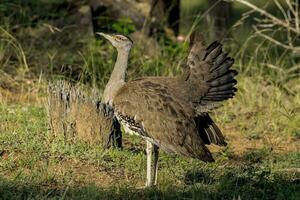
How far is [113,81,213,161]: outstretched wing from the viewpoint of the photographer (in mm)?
6262

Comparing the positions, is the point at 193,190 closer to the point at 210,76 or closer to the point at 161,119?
the point at 161,119

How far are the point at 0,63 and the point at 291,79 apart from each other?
4.00 m

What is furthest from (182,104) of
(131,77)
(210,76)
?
(131,77)

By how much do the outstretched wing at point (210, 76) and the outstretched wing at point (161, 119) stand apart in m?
0.19

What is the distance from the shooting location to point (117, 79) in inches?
281

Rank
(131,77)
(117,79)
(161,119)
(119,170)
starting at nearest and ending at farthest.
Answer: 1. (161,119)
2. (119,170)
3. (117,79)
4. (131,77)

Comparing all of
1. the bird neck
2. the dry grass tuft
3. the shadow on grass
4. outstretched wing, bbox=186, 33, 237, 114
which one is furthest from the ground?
outstretched wing, bbox=186, 33, 237, 114

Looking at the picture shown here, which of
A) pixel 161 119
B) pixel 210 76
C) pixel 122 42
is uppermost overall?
pixel 122 42

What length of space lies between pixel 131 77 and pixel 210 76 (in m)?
3.43

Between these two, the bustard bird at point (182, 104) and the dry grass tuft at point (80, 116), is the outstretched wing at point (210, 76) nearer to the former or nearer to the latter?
the bustard bird at point (182, 104)

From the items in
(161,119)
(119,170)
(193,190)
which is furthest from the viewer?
(119,170)

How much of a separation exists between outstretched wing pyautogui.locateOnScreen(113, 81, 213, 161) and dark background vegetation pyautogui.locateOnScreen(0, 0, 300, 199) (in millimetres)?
340

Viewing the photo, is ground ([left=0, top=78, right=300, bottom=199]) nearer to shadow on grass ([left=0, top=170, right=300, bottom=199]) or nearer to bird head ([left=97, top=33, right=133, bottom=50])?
shadow on grass ([left=0, top=170, right=300, bottom=199])

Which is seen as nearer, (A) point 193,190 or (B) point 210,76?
(A) point 193,190
